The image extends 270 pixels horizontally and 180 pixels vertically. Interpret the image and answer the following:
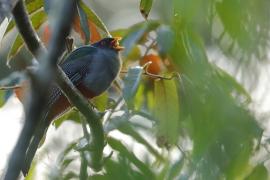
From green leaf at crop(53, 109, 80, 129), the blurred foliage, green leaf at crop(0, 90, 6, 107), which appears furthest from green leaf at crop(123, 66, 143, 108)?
green leaf at crop(0, 90, 6, 107)

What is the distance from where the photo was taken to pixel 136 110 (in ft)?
7.77

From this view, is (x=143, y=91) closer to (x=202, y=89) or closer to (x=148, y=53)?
(x=148, y=53)

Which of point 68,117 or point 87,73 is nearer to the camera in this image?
point 68,117

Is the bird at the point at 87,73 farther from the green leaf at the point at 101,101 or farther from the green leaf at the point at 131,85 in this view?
the green leaf at the point at 131,85

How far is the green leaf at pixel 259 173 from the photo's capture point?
64.3 inches

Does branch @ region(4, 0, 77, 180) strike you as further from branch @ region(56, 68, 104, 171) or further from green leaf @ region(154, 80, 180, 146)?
green leaf @ region(154, 80, 180, 146)

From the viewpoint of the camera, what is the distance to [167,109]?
2.38m

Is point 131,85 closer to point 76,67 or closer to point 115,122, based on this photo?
point 115,122

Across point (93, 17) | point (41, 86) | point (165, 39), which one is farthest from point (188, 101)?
point (41, 86)

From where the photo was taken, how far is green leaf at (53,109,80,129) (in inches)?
103

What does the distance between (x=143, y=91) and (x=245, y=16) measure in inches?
51.2

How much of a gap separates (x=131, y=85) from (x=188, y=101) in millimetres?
263

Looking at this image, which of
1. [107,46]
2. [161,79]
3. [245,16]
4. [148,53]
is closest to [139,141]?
[161,79]

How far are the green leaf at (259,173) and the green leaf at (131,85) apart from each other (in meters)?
0.60
